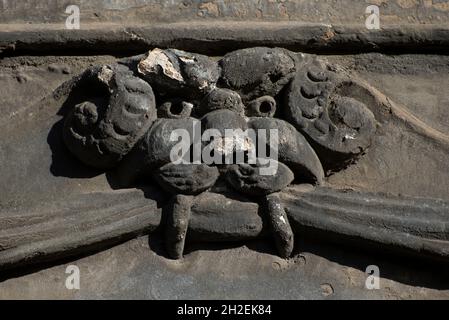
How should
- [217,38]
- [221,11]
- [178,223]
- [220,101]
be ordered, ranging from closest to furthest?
1. [178,223]
2. [220,101]
3. [217,38]
4. [221,11]

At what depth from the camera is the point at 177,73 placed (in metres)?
2.36

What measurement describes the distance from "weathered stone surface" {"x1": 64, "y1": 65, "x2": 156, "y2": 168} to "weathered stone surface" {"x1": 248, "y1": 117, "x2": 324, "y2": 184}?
0.99ft

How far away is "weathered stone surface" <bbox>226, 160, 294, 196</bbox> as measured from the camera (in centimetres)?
226

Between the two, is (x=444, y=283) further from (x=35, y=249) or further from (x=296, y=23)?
(x=35, y=249)

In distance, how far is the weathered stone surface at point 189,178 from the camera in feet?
7.43

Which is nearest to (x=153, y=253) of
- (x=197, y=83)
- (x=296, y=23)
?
(x=197, y=83)

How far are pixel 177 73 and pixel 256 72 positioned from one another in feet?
0.72

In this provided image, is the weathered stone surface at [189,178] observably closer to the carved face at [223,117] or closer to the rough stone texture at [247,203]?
the carved face at [223,117]

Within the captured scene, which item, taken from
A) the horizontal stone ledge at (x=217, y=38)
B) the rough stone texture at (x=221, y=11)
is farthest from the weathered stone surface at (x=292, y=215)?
the rough stone texture at (x=221, y=11)

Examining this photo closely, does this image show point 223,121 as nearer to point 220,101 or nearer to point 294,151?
point 220,101

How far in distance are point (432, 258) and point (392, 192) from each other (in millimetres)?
220

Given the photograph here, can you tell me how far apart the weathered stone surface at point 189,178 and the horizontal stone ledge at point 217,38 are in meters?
0.42

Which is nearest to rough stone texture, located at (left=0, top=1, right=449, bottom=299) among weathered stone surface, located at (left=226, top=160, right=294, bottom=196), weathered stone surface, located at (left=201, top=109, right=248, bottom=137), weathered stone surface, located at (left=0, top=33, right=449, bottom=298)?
weathered stone surface, located at (left=0, top=33, right=449, bottom=298)

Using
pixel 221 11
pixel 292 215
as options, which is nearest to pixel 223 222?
pixel 292 215
